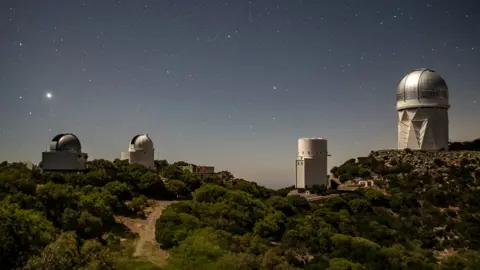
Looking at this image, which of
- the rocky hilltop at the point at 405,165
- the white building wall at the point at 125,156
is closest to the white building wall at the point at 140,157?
the white building wall at the point at 125,156

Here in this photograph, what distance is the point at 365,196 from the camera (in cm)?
4394

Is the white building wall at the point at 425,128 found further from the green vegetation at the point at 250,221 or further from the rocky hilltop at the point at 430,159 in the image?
the green vegetation at the point at 250,221

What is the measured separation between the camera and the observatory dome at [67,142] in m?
45.2

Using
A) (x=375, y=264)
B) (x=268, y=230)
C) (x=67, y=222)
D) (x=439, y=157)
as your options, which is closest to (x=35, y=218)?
(x=67, y=222)

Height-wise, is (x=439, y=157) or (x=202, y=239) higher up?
(x=439, y=157)

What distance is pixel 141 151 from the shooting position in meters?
54.1

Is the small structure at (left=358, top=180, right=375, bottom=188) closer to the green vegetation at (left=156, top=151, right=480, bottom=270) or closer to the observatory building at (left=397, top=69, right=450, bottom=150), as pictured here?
the green vegetation at (left=156, top=151, right=480, bottom=270)

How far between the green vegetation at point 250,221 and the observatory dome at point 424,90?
20.9 feet

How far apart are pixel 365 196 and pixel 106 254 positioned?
3058 centimetres

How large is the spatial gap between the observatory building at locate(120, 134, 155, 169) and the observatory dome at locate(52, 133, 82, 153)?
344 inches

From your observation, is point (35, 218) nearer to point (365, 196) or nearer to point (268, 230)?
point (268, 230)

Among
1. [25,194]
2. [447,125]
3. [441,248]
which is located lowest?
[441,248]

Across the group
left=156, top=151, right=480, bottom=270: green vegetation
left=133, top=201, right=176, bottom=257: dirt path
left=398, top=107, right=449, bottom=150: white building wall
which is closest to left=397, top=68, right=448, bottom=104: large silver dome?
left=398, top=107, right=449, bottom=150: white building wall

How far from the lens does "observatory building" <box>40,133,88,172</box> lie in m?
44.7
